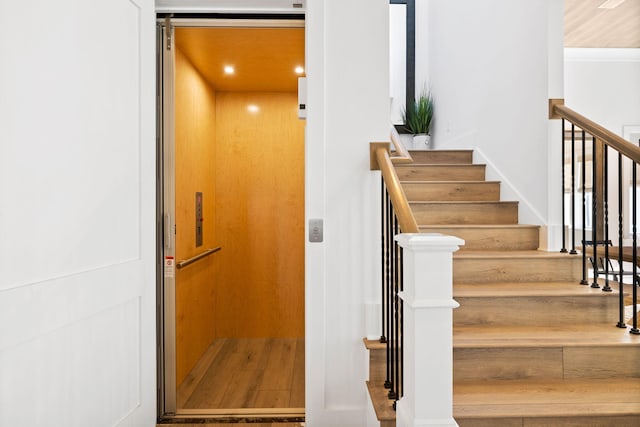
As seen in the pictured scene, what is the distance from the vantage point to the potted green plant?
4.93 m

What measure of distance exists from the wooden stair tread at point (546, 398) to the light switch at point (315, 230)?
0.89m

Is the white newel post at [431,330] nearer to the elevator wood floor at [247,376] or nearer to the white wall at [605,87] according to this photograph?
the elevator wood floor at [247,376]

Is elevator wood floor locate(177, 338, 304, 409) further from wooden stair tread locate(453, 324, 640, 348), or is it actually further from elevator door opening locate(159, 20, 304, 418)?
wooden stair tread locate(453, 324, 640, 348)

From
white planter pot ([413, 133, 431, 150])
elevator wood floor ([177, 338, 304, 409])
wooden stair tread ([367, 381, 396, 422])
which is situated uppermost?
white planter pot ([413, 133, 431, 150])

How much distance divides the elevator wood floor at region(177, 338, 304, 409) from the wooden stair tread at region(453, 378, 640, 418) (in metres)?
1.15

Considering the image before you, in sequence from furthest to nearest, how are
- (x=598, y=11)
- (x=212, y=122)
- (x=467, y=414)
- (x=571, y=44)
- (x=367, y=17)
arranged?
(x=571, y=44), (x=598, y=11), (x=212, y=122), (x=367, y=17), (x=467, y=414)

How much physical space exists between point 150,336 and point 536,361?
5.95ft

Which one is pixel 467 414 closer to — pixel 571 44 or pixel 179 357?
pixel 179 357

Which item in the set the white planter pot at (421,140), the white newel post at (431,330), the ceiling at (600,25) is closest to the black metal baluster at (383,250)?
the white newel post at (431,330)

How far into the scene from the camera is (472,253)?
2.74 metres

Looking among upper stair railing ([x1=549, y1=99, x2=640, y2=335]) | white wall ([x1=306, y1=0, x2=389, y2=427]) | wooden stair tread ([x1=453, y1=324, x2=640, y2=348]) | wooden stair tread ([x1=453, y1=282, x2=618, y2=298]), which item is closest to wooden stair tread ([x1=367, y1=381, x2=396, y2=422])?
white wall ([x1=306, y1=0, x2=389, y2=427])

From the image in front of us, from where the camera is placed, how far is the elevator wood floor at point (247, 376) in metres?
2.66

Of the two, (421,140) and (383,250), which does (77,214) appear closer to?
(383,250)

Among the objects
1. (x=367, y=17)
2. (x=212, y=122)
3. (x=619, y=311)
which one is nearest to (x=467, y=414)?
(x=619, y=311)
